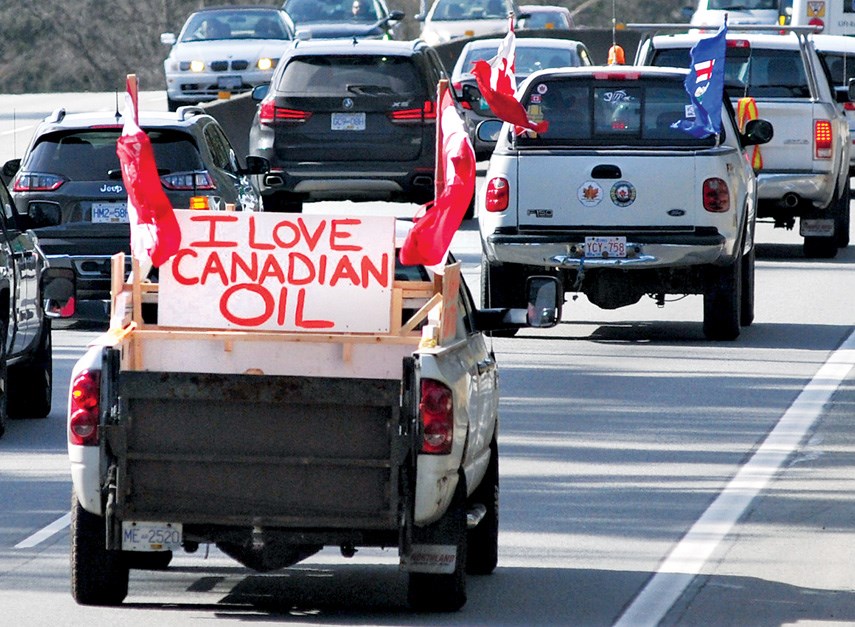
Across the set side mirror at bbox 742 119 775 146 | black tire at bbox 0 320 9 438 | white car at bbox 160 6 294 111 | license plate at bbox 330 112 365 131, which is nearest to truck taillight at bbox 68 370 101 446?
black tire at bbox 0 320 9 438

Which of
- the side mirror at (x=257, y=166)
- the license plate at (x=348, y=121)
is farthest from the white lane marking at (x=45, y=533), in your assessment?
the license plate at (x=348, y=121)

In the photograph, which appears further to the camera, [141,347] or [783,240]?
[783,240]

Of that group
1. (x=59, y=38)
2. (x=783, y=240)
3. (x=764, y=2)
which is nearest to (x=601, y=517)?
(x=783, y=240)

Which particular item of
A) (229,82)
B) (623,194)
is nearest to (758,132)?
(623,194)

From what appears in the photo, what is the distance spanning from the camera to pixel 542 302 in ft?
29.3

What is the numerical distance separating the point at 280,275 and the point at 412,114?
51.8 feet

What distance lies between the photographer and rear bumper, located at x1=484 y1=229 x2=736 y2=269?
1658 cm

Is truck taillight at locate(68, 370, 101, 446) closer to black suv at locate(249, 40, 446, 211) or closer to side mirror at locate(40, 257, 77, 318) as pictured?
side mirror at locate(40, 257, 77, 318)

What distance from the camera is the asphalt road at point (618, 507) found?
8500mm

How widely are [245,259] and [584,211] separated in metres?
8.39

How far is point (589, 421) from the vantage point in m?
13.3

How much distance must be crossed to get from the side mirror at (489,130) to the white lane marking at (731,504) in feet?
11.5

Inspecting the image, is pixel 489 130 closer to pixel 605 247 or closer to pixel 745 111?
pixel 605 247

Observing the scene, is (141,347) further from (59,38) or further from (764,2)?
(59,38)
